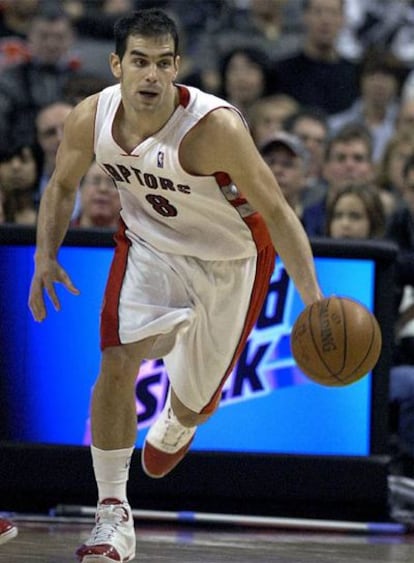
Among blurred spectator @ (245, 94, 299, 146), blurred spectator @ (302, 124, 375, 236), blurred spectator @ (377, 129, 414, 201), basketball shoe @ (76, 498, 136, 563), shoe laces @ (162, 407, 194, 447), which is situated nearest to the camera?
basketball shoe @ (76, 498, 136, 563)

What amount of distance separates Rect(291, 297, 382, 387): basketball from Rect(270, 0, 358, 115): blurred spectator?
20.4 feet

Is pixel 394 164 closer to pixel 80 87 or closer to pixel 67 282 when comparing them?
pixel 80 87

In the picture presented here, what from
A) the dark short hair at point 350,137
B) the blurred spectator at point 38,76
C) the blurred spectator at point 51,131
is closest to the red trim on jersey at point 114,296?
the blurred spectator at point 51,131

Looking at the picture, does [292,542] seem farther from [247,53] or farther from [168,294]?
[247,53]

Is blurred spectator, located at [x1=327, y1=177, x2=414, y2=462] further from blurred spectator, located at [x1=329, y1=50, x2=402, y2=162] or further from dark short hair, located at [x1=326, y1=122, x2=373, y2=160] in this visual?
blurred spectator, located at [x1=329, y1=50, x2=402, y2=162]

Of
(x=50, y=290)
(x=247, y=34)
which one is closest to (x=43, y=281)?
(x=50, y=290)

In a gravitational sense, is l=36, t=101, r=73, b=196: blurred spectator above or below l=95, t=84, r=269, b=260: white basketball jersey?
above

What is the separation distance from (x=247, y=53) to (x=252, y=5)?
146 cm

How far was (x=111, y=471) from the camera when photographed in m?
5.07

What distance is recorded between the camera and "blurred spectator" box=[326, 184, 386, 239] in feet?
24.4

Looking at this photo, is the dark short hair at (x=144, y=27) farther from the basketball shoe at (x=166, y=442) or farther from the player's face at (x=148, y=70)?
the basketball shoe at (x=166, y=442)

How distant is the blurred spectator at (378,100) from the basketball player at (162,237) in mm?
5216

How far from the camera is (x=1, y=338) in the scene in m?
6.68

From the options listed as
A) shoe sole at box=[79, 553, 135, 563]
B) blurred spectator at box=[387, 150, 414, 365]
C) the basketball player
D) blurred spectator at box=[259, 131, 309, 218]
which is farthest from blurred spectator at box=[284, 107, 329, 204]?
shoe sole at box=[79, 553, 135, 563]
